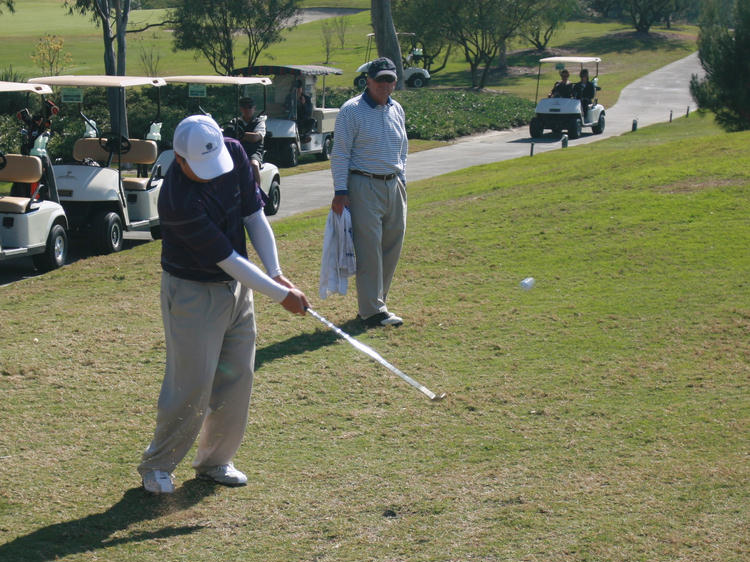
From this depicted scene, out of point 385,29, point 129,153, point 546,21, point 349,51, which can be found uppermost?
point 546,21

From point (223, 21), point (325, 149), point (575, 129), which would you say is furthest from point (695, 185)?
point (223, 21)

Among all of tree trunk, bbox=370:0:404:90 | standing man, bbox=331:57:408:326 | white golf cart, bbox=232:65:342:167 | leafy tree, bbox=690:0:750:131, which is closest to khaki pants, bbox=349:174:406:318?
standing man, bbox=331:57:408:326

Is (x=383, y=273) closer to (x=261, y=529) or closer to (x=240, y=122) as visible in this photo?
(x=261, y=529)

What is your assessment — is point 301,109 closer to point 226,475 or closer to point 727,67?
point 727,67

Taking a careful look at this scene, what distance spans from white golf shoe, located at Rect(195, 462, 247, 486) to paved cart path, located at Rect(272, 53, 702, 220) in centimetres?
976

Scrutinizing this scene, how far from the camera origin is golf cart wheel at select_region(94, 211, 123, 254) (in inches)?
437

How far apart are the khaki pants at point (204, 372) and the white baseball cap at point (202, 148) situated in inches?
20.1

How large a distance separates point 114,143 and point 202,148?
8.09m

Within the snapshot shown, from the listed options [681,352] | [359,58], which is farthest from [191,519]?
[359,58]

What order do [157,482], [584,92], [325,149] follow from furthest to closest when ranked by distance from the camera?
[584,92] → [325,149] → [157,482]

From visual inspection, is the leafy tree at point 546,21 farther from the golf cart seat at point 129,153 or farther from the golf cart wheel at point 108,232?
the golf cart wheel at point 108,232

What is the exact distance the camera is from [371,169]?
Answer: 22.9ft

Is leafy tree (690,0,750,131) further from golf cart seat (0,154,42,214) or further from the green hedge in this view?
golf cart seat (0,154,42,214)

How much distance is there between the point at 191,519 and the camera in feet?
13.8
